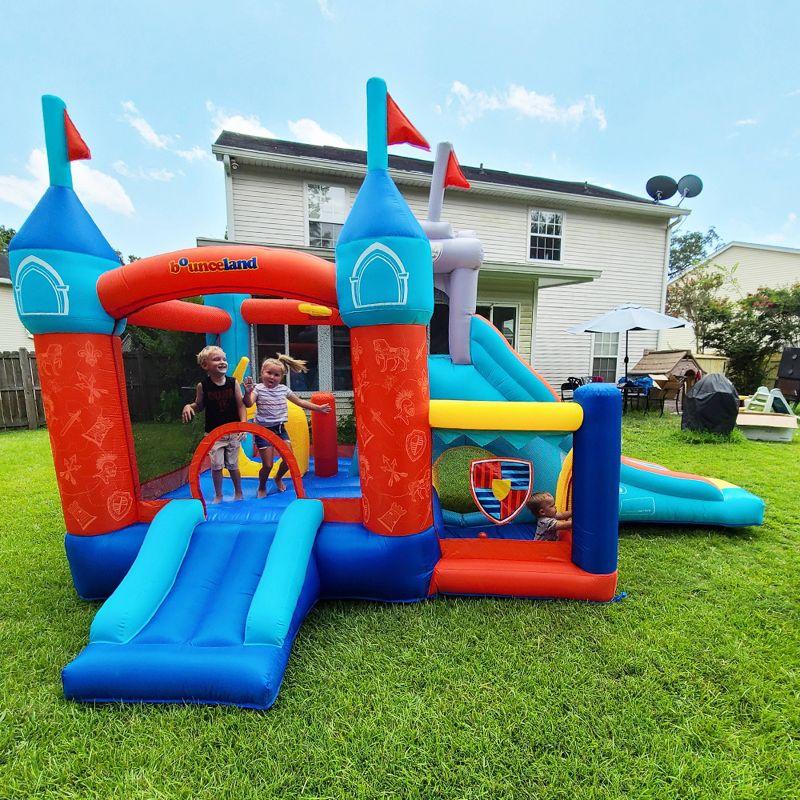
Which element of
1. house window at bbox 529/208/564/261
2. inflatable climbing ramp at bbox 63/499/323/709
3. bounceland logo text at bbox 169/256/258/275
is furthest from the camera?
house window at bbox 529/208/564/261

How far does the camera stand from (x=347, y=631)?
2.62 meters

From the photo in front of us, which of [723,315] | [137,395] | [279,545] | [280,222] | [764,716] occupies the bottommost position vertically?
[764,716]

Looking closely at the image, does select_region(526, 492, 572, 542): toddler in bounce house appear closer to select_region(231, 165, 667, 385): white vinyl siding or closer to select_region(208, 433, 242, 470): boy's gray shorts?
select_region(208, 433, 242, 470): boy's gray shorts

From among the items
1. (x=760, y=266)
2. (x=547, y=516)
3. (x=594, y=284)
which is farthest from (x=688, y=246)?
(x=547, y=516)

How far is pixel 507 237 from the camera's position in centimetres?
1233

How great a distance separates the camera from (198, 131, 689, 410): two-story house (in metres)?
9.37

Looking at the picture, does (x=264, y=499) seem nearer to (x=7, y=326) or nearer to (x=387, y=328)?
(x=387, y=328)

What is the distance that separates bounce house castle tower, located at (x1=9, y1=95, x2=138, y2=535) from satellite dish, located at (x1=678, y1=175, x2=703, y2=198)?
1917 cm

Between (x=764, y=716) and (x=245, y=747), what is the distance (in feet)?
7.77

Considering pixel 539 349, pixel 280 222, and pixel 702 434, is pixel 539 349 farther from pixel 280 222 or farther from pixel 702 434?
pixel 280 222

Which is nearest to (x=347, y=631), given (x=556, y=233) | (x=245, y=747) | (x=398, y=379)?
(x=245, y=747)

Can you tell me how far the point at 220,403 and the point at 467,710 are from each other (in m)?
2.92

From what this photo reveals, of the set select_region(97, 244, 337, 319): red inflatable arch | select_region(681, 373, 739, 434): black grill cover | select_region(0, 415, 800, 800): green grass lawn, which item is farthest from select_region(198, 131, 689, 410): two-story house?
select_region(0, 415, 800, 800): green grass lawn

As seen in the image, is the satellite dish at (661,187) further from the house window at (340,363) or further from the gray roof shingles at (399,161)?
the house window at (340,363)
